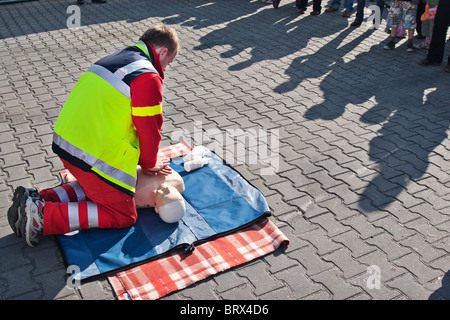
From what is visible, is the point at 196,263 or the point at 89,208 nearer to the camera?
the point at 196,263

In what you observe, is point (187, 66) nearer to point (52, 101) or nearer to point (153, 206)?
point (52, 101)

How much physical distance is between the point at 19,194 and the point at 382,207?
119 inches

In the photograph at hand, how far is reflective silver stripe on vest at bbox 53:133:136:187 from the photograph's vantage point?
349 cm

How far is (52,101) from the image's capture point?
6.11 m

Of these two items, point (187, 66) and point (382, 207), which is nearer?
point (382, 207)

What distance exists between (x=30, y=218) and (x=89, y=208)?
0.43 m

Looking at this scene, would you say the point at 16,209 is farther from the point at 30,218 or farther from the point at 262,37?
the point at 262,37

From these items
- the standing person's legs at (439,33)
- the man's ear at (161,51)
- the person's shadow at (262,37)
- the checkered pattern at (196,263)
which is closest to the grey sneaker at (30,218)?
the checkered pattern at (196,263)

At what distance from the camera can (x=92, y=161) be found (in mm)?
3498

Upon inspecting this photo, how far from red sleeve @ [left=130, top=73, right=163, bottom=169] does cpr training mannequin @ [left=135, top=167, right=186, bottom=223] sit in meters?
0.35

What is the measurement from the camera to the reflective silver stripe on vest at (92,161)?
11.5 ft

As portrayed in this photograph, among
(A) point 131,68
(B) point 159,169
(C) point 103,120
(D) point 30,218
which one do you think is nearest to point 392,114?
(B) point 159,169

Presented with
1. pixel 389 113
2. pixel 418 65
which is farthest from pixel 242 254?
pixel 418 65

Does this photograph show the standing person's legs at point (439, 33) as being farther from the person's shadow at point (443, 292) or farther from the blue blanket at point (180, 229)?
the person's shadow at point (443, 292)
